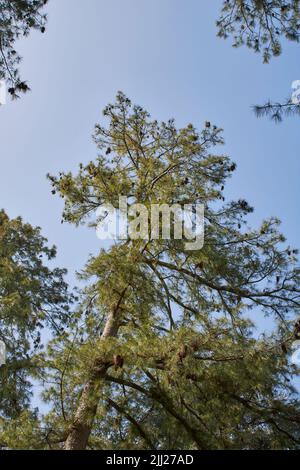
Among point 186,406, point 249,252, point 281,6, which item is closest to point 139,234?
point 249,252

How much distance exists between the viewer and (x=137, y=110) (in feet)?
26.5

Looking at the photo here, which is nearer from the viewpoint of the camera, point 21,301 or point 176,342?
point 176,342

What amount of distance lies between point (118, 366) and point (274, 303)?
9.08 feet

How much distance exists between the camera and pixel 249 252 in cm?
643

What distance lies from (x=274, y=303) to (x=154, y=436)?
2.51m
